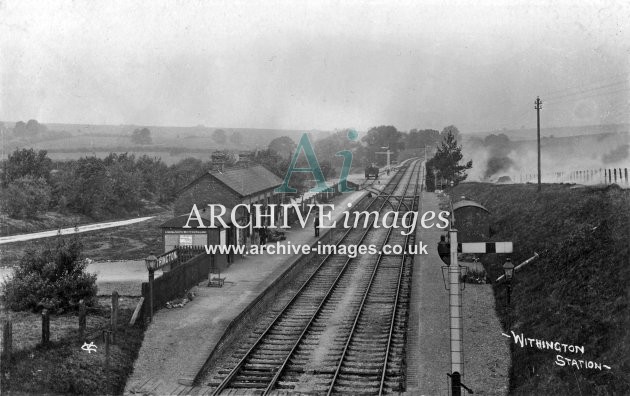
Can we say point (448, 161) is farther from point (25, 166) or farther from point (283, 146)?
point (283, 146)

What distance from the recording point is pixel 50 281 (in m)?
16.4

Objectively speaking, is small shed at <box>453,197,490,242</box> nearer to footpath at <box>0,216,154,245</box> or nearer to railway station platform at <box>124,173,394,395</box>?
railway station platform at <box>124,173,394,395</box>

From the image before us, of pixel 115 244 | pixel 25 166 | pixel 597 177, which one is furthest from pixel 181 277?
pixel 597 177

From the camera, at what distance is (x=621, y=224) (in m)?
16.6

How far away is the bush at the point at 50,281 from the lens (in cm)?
1618

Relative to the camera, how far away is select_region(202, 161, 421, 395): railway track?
41.8ft

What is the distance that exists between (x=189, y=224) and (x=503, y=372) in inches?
565

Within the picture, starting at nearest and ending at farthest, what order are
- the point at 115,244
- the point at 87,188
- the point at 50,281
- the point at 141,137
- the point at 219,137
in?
the point at 50,281 → the point at 115,244 → the point at 87,188 → the point at 141,137 → the point at 219,137

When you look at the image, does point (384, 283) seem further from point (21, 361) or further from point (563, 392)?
point (21, 361)

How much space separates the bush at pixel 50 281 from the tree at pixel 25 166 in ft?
109

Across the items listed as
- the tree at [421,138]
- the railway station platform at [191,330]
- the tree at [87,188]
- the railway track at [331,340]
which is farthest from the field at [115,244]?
the tree at [421,138]

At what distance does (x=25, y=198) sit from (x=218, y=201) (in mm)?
18911

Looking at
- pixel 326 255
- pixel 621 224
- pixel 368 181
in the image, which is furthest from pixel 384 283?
pixel 368 181

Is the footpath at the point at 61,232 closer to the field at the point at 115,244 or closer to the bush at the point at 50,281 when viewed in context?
the field at the point at 115,244
